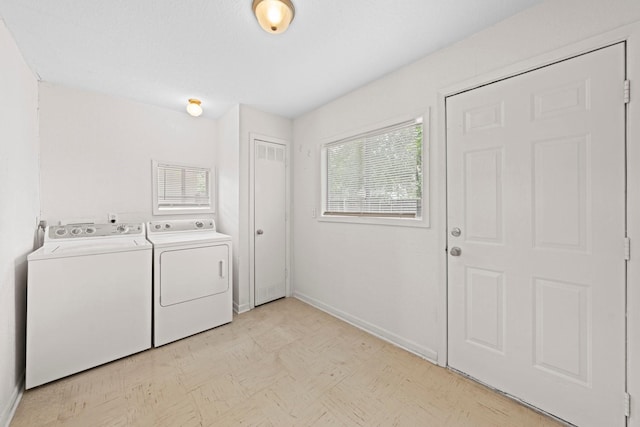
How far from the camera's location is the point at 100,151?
2.55 meters

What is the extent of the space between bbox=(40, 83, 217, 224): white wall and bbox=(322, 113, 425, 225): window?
6.35ft

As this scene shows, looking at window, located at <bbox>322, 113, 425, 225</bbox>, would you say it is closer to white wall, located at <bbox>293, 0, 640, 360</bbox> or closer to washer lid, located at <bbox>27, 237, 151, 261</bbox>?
white wall, located at <bbox>293, 0, 640, 360</bbox>

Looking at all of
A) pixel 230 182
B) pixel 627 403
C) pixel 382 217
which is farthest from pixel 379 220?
pixel 230 182

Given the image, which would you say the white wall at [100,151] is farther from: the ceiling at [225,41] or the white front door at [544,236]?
the white front door at [544,236]

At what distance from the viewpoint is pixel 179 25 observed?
63.5 inches

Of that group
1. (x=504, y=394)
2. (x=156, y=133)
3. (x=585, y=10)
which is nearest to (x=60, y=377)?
(x=156, y=133)

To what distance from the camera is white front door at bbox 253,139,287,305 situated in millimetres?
3043

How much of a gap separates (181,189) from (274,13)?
7.86 ft

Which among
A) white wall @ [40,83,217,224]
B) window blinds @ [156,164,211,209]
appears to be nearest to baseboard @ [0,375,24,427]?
white wall @ [40,83,217,224]

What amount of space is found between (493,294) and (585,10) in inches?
66.5

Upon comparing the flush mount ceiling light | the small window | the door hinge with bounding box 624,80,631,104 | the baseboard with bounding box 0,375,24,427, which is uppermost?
the flush mount ceiling light

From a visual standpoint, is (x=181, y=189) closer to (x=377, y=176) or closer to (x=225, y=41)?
(x=225, y=41)

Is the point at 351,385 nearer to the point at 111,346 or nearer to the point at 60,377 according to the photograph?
the point at 111,346

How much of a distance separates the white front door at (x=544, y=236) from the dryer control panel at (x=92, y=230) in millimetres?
3038
